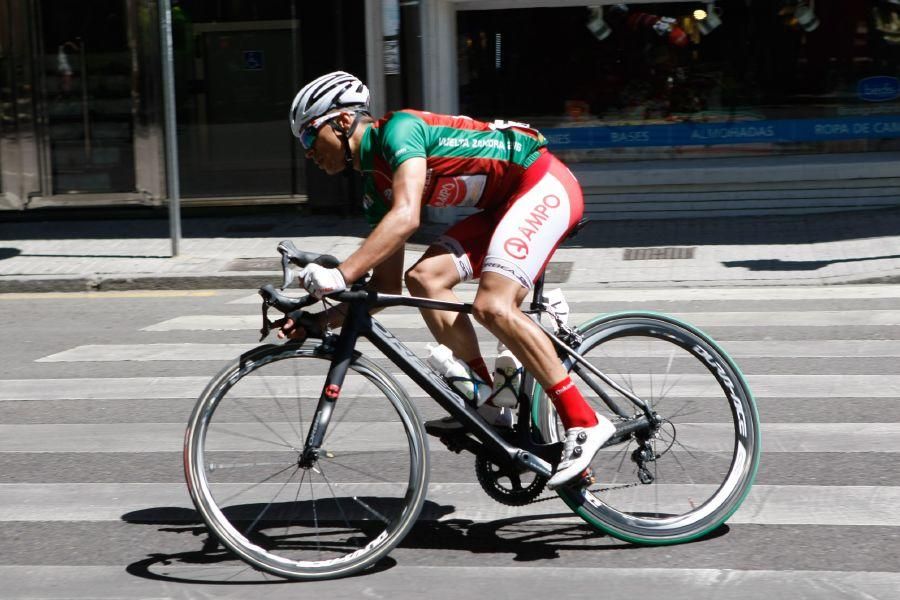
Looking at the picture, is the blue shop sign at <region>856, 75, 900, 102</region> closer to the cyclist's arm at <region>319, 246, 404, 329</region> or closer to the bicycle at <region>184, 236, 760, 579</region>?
the bicycle at <region>184, 236, 760, 579</region>

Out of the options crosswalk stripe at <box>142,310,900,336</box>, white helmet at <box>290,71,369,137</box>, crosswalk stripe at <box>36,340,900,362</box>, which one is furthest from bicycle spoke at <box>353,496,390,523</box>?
crosswalk stripe at <box>142,310,900,336</box>

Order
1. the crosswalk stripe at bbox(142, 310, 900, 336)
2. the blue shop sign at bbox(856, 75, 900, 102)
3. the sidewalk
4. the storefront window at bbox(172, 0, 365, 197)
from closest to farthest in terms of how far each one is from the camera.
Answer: the crosswalk stripe at bbox(142, 310, 900, 336)
the sidewalk
the blue shop sign at bbox(856, 75, 900, 102)
the storefront window at bbox(172, 0, 365, 197)

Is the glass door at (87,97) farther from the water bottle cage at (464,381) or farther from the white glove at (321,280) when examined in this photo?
the white glove at (321,280)

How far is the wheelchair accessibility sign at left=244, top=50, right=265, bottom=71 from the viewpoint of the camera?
A: 15492mm

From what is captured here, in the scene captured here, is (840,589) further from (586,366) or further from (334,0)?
(334,0)

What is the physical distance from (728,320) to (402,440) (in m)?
5.07

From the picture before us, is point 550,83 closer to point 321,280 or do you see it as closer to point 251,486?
point 251,486

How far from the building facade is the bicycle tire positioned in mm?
10177

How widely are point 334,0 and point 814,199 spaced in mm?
5892

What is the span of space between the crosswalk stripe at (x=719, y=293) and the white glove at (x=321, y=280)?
608cm

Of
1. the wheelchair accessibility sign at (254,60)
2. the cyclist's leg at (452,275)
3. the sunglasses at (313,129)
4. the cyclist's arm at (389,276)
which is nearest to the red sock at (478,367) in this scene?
the cyclist's leg at (452,275)

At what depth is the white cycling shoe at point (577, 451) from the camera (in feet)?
13.5

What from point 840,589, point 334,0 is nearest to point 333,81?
point 840,589

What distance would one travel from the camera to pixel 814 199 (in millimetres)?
14445
